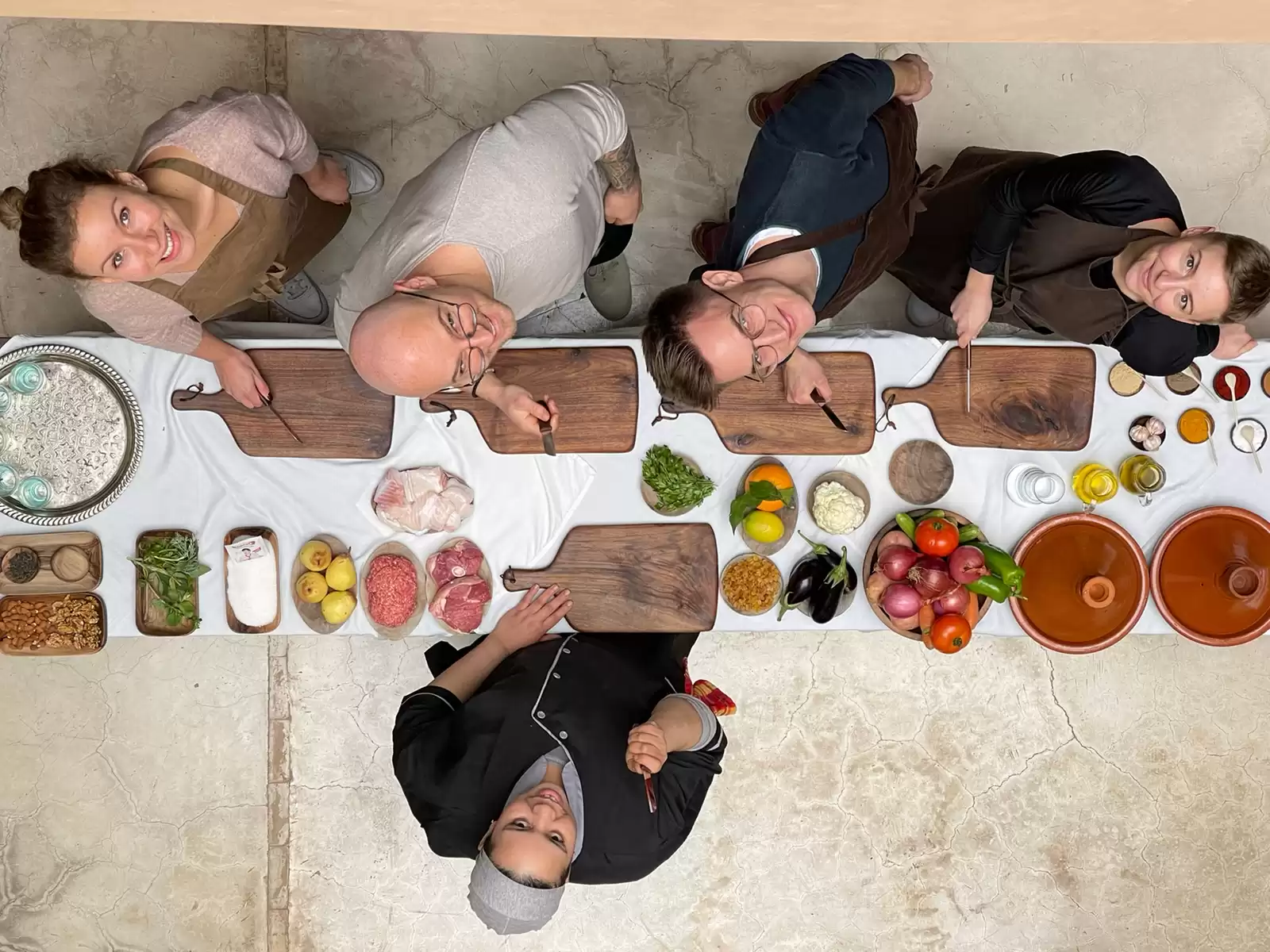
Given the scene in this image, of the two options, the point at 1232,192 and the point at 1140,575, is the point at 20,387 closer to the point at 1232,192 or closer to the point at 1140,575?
the point at 1140,575

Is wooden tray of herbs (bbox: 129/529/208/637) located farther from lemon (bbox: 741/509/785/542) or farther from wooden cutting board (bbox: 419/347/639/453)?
lemon (bbox: 741/509/785/542)

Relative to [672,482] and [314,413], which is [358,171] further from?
[672,482]

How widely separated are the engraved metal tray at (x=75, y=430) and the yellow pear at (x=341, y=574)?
0.79m

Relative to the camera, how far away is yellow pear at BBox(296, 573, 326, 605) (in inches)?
113

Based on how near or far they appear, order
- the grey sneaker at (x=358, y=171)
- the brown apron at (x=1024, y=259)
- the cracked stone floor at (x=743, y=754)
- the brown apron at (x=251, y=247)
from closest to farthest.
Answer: the brown apron at (x=251, y=247)
the brown apron at (x=1024, y=259)
the grey sneaker at (x=358, y=171)
the cracked stone floor at (x=743, y=754)

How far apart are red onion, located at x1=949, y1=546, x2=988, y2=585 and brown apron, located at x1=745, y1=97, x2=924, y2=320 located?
94 centimetres

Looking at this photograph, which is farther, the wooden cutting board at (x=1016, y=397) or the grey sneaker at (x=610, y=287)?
the grey sneaker at (x=610, y=287)

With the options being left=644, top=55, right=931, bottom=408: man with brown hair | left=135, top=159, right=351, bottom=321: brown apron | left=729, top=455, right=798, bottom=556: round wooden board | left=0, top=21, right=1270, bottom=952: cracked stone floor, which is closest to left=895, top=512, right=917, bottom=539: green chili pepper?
left=729, top=455, right=798, bottom=556: round wooden board

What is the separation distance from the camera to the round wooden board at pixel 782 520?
294 centimetres

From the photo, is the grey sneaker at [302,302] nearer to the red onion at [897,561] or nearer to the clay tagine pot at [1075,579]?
the red onion at [897,561]

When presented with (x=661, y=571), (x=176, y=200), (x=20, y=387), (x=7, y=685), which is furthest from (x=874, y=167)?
(x=7, y=685)

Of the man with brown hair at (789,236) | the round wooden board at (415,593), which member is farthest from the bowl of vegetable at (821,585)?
the round wooden board at (415,593)

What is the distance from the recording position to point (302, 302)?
3547mm

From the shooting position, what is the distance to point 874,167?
8.64 ft
